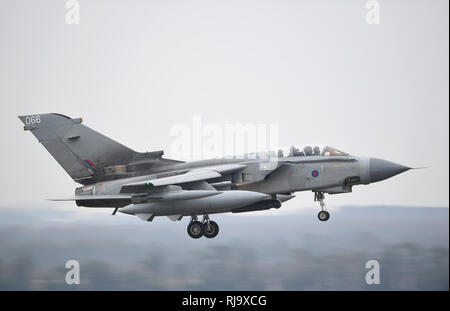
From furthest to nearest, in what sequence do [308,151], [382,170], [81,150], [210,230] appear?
[81,150]
[210,230]
[308,151]
[382,170]

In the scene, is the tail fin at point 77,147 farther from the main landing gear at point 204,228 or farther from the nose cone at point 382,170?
the nose cone at point 382,170

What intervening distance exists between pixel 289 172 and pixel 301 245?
13.6m

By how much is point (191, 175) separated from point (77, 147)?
4.49 meters

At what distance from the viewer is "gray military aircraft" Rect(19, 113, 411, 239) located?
76.1 feet

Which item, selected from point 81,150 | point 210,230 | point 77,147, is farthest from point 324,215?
point 77,147

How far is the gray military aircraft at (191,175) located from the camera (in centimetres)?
2320

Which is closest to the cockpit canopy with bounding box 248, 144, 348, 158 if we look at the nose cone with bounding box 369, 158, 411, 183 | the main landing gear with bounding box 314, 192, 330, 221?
the nose cone with bounding box 369, 158, 411, 183

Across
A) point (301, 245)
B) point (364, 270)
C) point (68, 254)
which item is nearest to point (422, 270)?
point (364, 270)

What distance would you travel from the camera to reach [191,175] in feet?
77.5

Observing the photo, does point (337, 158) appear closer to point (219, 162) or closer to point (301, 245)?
point (219, 162)

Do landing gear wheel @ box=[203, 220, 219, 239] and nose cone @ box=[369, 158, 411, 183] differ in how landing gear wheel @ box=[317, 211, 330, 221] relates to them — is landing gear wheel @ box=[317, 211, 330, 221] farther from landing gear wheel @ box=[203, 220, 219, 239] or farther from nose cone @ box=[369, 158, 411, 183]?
landing gear wheel @ box=[203, 220, 219, 239]

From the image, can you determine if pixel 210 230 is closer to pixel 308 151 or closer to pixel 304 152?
pixel 304 152

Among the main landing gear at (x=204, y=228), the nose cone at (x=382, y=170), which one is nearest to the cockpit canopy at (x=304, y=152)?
the nose cone at (x=382, y=170)

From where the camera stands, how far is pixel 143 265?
117ft
